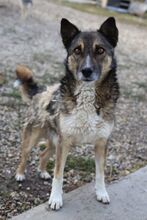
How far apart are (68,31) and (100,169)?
1.20 metres

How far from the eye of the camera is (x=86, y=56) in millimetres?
3197

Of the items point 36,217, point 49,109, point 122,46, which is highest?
point 49,109

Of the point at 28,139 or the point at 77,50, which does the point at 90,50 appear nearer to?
the point at 77,50

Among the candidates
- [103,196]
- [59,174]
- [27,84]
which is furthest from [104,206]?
[27,84]

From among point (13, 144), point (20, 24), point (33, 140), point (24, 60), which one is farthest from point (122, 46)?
point (33, 140)

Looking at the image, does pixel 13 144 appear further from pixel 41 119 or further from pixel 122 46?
pixel 122 46

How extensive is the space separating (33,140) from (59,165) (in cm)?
63

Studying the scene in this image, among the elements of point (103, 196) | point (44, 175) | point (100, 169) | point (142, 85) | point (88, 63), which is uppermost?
point (88, 63)

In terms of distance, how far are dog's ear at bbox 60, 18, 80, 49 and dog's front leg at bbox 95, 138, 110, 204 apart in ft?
2.84

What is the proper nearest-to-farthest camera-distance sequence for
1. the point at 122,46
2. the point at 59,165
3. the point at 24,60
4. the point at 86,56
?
the point at 86,56 → the point at 59,165 → the point at 24,60 → the point at 122,46

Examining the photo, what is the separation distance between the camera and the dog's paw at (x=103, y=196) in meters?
3.54

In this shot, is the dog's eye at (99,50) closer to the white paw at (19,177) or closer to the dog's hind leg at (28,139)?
the dog's hind leg at (28,139)

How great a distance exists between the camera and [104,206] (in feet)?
11.5

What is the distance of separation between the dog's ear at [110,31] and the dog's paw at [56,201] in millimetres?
1331
